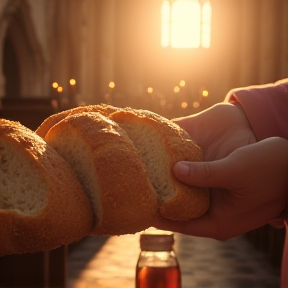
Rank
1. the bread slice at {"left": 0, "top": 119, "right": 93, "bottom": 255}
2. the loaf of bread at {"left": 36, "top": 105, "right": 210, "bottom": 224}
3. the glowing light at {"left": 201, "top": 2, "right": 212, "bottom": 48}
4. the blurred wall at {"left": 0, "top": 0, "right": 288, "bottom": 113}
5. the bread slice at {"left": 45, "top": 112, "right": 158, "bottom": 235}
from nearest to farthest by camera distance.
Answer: the bread slice at {"left": 0, "top": 119, "right": 93, "bottom": 255} < the bread slice at {"left": 45, "top": 112, "right": 158, "bottom": 235} < the loaf of bread at {"left": 36, "top": 105, "right": 210, "bottom": 224} < the blurred wall at {"left": 0, "top": 0, "right": 288, "bottom": 113} < the glowing light at {"left": 201, "top": 2, "right": 212, "bottom": 48}

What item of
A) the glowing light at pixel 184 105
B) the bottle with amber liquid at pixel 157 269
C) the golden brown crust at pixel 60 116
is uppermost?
the golden brown crust at pixel 60 116

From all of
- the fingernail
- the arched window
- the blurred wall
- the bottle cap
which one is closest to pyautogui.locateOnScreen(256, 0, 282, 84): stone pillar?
the blurred wall

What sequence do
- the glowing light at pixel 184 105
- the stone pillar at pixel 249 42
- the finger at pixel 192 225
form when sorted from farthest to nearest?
the stone pillar at pixel 249 42 → the glowing light at pixel 184 105 → the finger at pixel 192 225

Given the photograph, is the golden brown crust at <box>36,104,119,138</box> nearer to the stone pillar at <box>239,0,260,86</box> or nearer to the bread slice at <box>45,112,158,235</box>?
the bread slice at <box>45,112,158,235</box>

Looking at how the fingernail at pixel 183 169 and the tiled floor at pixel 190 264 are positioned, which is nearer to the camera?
the fingernail at pixel 183 169

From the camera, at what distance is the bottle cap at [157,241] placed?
179 cm

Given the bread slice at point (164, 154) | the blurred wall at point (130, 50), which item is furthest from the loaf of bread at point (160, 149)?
the blurred wall at point (130, 50)

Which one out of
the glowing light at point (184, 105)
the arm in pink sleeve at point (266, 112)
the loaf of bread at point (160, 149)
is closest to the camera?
the loaf of bread at point (160, 149)

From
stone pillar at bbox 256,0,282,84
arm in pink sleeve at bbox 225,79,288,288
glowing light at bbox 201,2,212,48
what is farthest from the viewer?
glowing light at bbox 201,2,212,48

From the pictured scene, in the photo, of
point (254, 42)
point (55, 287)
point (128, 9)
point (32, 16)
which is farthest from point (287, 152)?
point (128, 9)

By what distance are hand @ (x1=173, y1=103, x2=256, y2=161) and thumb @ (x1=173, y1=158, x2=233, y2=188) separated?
28 cm

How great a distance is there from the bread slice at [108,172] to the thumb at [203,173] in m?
0.10

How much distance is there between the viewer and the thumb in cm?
161

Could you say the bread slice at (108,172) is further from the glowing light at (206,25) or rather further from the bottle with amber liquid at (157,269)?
the glowing light at (206,25)
